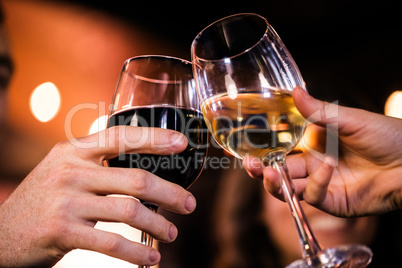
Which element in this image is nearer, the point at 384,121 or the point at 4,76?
the point at 384,121

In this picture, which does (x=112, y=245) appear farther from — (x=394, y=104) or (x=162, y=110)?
(x=394, y=104)

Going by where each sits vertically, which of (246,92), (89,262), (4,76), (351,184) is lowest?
(89,262)

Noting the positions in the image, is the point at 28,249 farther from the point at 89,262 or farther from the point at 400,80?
the point at 400,80

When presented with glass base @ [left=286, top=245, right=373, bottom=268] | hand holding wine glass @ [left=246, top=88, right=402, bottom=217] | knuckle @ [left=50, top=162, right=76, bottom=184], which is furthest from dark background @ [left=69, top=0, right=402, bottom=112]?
glass base @ [left=286, top=245, right=373, bottom=268]

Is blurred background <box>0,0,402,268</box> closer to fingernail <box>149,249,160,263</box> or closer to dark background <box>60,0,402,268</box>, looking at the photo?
dark background <box>60,0,402,268</box>

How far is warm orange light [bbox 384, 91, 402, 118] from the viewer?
554cm

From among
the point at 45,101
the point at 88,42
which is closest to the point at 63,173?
the point at 45,101

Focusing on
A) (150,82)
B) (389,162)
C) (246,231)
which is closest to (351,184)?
(389,162)

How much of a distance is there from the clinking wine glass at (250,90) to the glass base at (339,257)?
5.3 inches

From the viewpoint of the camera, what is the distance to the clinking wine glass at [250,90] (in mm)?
674

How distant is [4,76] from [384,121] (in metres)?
4.19

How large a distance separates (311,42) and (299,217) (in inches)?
211

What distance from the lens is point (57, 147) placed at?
79 centimetres

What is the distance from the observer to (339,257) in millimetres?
495
